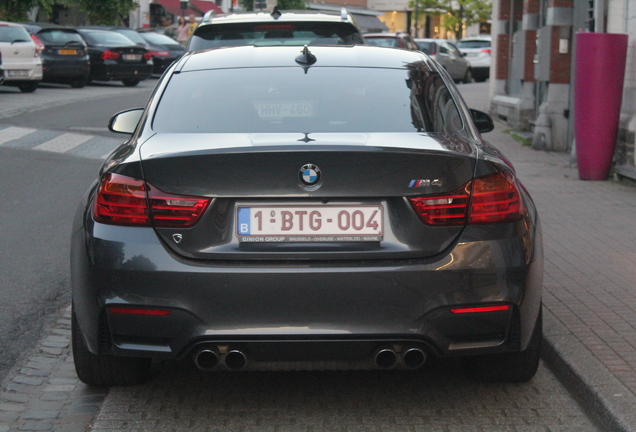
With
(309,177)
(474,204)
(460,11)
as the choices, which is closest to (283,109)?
(309,177)

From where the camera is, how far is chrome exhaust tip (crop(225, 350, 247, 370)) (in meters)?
4.02

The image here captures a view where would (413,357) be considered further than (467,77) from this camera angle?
No

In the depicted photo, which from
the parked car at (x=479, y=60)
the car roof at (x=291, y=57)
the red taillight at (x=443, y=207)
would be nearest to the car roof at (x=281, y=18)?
the car roof at (x=291, y=57)

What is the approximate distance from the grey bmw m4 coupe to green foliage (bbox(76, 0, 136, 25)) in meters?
45.1

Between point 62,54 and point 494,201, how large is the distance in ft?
79.2

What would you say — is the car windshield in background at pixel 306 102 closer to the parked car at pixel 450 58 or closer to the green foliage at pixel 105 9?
the parked car at pixel 450 58

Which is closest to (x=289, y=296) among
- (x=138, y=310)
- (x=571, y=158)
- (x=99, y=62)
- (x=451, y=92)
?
(x=138, y=310)

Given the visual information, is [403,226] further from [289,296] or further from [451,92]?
[451,92]

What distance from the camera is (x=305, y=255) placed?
3934 millimetres

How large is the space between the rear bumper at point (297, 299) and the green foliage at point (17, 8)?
3578 cm

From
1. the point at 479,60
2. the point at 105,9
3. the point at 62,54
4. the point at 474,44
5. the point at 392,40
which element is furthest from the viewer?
the point at 105,9

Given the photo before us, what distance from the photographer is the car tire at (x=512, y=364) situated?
4.57 m

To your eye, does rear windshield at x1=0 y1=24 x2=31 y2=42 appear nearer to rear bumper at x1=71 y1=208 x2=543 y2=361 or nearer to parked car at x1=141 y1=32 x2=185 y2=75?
parked car at x1=141 y1=32 x2=185 y2=75

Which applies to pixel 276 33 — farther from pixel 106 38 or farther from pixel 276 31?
pixel 106 38
